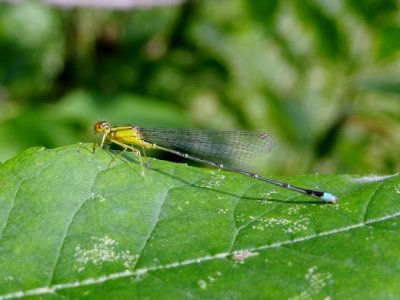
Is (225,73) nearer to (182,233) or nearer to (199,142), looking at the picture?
(199,142)

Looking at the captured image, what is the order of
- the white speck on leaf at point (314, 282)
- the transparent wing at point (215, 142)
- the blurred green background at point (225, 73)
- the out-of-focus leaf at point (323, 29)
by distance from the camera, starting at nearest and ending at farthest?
the white speck on leaf at point (314, 282) → the transparent wing at point (215, 142) → the out-of-focus leaf at point (323, 29) → the blurred green background at point (225, 73)

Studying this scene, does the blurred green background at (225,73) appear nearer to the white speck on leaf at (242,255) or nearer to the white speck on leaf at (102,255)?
the white speck on leaf at (102,255)

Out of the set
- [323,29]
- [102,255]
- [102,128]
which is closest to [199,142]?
[102,128]

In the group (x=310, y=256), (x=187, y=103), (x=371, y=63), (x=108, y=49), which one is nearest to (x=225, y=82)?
(x=187, y=103)

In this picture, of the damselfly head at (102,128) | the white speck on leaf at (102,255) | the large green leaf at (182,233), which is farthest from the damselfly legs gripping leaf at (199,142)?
the white speck on leaf at (102,255)

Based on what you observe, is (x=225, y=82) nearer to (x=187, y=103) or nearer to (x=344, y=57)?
(x=187, y=103)
